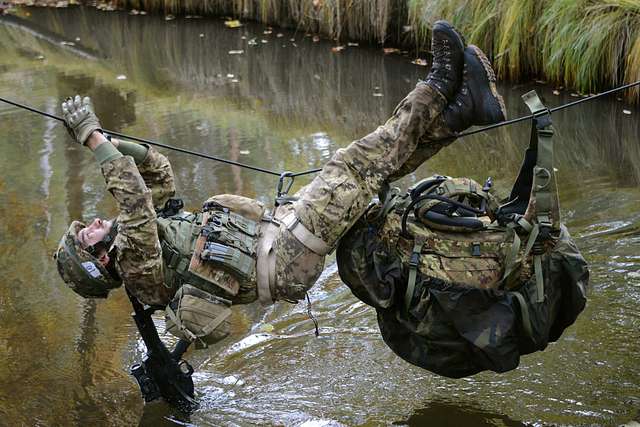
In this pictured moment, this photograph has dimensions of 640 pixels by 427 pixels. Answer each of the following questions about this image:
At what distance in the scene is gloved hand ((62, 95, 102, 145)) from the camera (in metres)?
3.36

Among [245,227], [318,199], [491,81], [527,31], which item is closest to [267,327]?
[245,227]

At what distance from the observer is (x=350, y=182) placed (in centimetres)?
341

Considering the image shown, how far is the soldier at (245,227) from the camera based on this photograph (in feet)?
11.0

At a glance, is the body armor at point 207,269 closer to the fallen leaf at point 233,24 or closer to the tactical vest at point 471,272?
the tactical vest at point 471,272

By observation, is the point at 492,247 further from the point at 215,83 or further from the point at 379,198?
the point at 215,83

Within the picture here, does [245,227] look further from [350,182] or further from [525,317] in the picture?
[525,317]

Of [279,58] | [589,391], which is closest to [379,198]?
[589,391]

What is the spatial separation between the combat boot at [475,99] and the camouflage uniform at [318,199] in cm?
7

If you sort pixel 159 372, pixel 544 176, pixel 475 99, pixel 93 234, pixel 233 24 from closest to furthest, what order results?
pixel 544 176, pixel 475 99, pixel 93 234, pixel 159 372, pixel 233 24

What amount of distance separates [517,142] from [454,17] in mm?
2377

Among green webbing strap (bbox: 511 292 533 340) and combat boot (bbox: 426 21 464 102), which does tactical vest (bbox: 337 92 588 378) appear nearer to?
green webbing strap (bbox: 511 292 533 340)

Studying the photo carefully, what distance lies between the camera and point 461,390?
3.84 m

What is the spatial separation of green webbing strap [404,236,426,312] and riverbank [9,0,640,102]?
512 centimetres

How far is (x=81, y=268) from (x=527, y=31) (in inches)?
248
